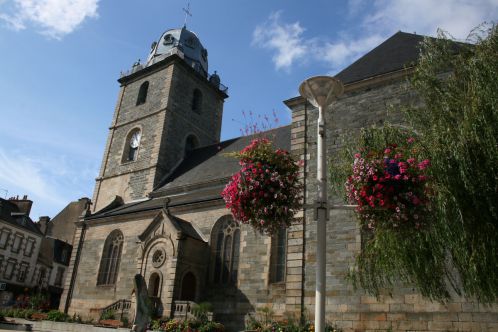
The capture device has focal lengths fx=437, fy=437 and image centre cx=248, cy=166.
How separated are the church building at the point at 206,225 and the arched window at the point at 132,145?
90 millimetres

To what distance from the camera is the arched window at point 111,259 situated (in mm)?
19859

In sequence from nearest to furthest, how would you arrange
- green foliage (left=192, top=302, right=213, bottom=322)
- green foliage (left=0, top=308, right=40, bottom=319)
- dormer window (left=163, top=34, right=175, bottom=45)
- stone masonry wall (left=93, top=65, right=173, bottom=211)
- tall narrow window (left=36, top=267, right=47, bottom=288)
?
1. green foliage (left=192, top=302, right=213, bottom=322)
2. green foliage (left=0, top=308, right=40, bottom=319)
3. stone masonry wall (left=93, top=65, right=173, bottom=211)
4. dormer window (left=163, top=34, right=175, bottom=45)
5. tall narrow window (left=36, top=267, right=47, bottom=288)

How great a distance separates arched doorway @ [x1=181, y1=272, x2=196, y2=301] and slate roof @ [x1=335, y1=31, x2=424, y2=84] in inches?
362

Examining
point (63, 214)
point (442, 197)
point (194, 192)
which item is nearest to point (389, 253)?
point (442, 197)

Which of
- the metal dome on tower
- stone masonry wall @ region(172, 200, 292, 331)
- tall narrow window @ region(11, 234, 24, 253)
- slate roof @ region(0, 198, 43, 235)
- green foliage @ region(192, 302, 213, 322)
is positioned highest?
the metal dome on tower

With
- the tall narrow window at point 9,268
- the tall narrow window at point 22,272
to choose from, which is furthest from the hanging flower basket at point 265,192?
the tall narrow window at point 22,272

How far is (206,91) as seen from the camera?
30250 mm

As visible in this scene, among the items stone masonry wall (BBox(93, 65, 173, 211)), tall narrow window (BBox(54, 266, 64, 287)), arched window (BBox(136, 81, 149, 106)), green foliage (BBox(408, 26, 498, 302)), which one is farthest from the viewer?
tall narrow window (BBox(54, 266, 64, 287))

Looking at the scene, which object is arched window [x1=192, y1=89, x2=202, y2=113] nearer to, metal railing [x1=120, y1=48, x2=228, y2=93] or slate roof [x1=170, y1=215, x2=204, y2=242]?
metal railing [x1=120, y1=48, x2=228, y2=93]

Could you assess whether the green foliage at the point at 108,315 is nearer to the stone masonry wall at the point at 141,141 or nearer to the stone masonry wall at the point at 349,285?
the stone masonry wall at the point at 141,141

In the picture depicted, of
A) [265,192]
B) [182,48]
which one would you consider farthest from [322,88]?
[182,48]

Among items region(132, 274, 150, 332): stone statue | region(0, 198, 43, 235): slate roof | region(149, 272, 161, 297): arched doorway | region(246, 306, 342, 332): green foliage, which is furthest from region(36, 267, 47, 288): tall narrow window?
region(132, 274, 150, 332): stone statue

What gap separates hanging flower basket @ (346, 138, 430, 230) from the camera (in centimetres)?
543

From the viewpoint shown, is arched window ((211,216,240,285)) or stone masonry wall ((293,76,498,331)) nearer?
stone masonry wall ((293,76,498,331))
